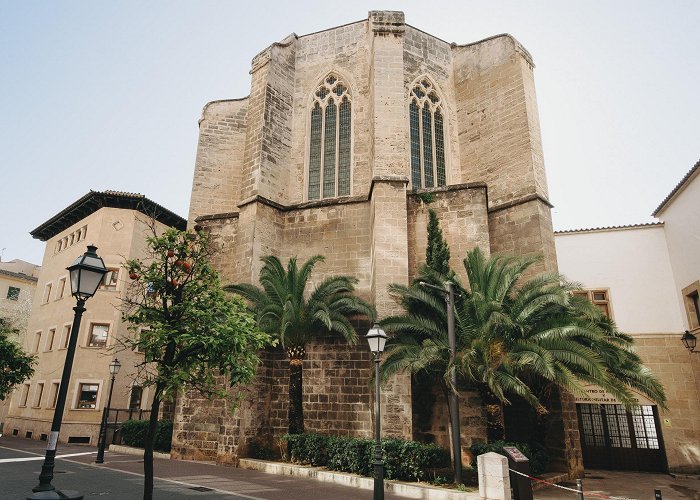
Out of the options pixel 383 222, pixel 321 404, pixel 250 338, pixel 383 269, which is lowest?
pixel 321 404

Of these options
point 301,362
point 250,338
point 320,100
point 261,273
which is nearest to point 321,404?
point 301,362

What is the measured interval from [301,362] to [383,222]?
5054 millimetres

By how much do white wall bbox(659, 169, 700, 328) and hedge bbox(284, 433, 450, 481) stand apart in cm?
1073

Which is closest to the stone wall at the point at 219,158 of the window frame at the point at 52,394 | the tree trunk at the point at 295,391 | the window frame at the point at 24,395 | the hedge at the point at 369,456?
the tree trunk at the point at 295,391

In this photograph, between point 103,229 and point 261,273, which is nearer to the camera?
point 261,273

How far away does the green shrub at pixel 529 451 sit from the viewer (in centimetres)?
1134

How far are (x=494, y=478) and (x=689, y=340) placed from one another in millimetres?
11176

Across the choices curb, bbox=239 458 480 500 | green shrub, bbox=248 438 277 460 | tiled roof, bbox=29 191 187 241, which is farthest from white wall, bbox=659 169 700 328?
tiled roof, bbox=29 191 187 241

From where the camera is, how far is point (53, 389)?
933 inches

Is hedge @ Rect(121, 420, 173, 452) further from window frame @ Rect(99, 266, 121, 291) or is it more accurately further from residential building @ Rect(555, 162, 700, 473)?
residential building @ Rect(555, 162, 700, 473)

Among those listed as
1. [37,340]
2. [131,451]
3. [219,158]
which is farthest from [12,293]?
[219,158]

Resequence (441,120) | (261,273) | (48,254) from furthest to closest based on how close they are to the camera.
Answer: (48,254), (441,120), (261,273)

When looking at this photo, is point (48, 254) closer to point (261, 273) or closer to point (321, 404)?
point (261, 273)

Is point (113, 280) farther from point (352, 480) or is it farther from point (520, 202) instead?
point (520, 202)
